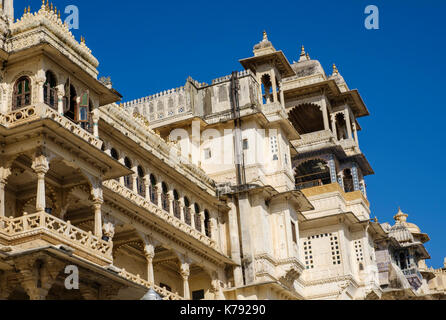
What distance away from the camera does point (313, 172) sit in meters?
53.8

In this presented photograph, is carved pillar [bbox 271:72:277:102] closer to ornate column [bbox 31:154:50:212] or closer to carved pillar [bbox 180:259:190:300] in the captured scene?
carved pillar [bbox 180:259:190:300]

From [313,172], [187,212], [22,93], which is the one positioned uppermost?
[313,172]

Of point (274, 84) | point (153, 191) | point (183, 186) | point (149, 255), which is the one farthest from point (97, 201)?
point (274, 84)

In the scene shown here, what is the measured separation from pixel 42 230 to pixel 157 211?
10926mm

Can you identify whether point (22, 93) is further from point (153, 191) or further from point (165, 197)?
point (165, 197)

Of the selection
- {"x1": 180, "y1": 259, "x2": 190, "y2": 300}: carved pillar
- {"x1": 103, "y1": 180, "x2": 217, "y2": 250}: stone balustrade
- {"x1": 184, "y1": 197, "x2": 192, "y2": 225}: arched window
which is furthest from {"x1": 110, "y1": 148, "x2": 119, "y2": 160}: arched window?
{"x1": 180, "y1": 259, "x2": 190, "y2": 300}: carved pillar

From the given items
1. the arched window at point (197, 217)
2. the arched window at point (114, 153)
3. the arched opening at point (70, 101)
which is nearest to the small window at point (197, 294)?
the arched window at point (197, 217)

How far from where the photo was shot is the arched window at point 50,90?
25156 millimetres

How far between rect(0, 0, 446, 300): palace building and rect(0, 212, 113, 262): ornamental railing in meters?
0.05

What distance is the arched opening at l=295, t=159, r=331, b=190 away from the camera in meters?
52.5

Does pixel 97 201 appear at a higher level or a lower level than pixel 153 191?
lower

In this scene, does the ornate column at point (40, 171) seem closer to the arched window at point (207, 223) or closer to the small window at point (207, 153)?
the arched window at point (207, 223)

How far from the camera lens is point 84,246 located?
940 inches

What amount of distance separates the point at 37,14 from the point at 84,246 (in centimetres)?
775
